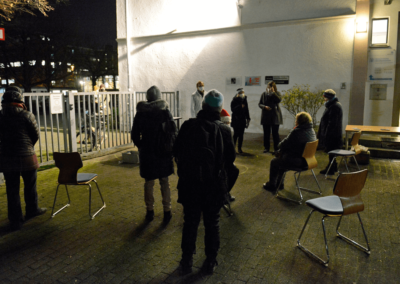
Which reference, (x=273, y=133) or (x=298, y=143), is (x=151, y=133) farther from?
(x=273, y=133)

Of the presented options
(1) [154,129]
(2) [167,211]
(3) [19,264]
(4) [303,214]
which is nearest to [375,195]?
(4) [303,214]

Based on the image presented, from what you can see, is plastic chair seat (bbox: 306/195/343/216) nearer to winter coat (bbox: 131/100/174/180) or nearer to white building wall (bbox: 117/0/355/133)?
winter coat (bbox: 131/100/174/180)

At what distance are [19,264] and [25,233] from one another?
0.84m

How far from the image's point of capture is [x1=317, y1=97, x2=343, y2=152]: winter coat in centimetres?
666

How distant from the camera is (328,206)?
11.8 ft

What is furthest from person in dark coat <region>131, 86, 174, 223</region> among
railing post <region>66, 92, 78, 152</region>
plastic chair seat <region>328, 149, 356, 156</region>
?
railing post <region>66, 92, 78, 152</region>

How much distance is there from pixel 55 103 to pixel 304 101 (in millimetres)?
7709

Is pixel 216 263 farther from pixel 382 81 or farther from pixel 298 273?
pixel 382 81

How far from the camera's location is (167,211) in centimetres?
448

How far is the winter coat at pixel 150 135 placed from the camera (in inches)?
165

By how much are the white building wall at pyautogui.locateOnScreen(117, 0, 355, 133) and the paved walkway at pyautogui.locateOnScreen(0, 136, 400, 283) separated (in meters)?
6.32

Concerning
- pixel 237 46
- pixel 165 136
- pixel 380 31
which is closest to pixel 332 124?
pixel 165 136

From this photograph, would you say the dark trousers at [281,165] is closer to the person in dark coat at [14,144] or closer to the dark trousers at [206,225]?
the dark trousers at [206,225]

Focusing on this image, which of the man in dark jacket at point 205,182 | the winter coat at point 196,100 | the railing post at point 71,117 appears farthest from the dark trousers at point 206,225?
the winter coat at point 196,100
